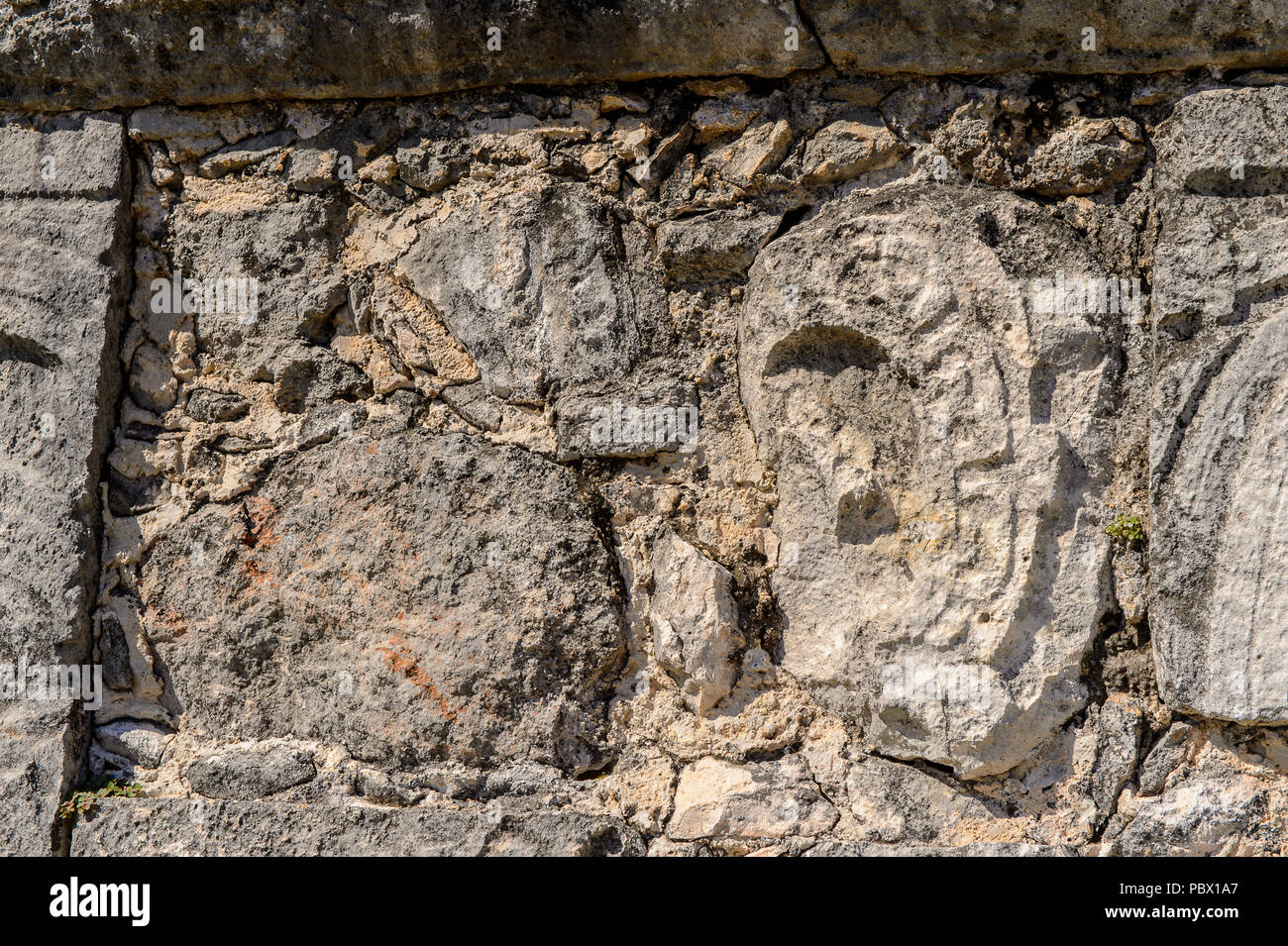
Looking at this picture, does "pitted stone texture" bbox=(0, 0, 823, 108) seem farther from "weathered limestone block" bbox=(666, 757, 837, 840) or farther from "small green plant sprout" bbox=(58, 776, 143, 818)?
"small green plant sprout" bbox=(58, 776, 143, 818)

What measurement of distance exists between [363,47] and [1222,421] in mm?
1869

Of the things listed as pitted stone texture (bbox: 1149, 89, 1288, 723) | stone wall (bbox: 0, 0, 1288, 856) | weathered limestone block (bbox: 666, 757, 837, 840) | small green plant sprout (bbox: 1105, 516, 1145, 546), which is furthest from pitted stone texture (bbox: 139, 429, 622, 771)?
pitted stone texture (bbox: 1149, 89, 1288, 723)

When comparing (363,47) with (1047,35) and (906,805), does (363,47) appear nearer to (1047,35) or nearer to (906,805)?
(1047,35)

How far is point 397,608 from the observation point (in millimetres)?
2119

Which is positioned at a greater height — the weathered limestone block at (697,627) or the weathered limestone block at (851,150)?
the weathered limestone block at (851,150)

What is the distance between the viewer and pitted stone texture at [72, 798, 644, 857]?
198 cm

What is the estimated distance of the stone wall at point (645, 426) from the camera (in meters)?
1.84

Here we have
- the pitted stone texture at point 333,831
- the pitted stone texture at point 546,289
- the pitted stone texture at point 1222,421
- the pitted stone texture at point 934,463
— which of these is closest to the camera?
the pitted stone texture at point 1222,421

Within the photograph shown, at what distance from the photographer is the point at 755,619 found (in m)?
2.04

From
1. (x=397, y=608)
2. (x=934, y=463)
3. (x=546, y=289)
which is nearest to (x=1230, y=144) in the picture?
Answer: (x=934, y=463)

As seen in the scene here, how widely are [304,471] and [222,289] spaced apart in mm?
481

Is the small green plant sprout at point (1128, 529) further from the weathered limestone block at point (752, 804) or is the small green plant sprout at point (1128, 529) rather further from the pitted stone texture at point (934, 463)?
the weathered limestone block at point (752, 804)

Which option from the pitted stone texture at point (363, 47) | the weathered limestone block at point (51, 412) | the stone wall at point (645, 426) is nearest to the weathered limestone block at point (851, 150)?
the stone wall at point (645, 426)

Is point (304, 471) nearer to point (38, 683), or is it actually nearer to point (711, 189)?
point (38, 683)
